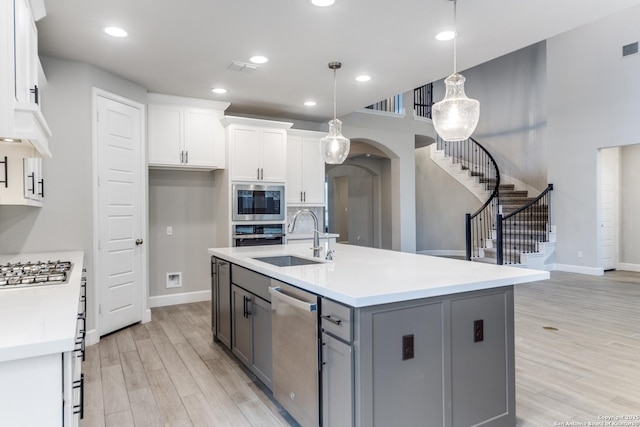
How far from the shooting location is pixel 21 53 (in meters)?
1.70

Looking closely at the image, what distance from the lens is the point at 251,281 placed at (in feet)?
9.41

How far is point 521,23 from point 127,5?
3014mm

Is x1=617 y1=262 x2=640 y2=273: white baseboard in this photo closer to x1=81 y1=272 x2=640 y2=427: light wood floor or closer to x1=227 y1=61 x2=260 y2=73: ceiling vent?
x1=81 y1=272 x2=640 y2=427: light wood floor

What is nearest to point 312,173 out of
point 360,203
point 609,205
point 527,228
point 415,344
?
point 415,344

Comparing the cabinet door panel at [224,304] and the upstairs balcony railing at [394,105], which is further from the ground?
the upstairs balcony railing at [394,105]

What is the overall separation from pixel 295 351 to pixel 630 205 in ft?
27.1

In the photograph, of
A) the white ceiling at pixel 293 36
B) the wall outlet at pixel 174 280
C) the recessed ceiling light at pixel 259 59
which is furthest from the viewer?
the wall outlet at pixel 174 280

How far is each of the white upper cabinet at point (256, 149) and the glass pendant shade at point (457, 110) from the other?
3002 millimetres

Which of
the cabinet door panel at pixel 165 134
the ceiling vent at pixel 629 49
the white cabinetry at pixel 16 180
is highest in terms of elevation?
the ceiling vent at pixel 629 49

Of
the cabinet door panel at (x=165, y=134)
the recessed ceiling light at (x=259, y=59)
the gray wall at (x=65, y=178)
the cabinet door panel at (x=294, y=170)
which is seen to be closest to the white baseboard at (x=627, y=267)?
the cabinet door panel at (x=294, y=170)

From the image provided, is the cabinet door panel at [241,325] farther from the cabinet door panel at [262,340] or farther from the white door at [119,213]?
the white door at [119,213]

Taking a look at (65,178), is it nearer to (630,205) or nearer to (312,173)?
(312,173)

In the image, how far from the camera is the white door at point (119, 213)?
3996 millimetres

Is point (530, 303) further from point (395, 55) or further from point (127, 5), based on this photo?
point (127, 5)
